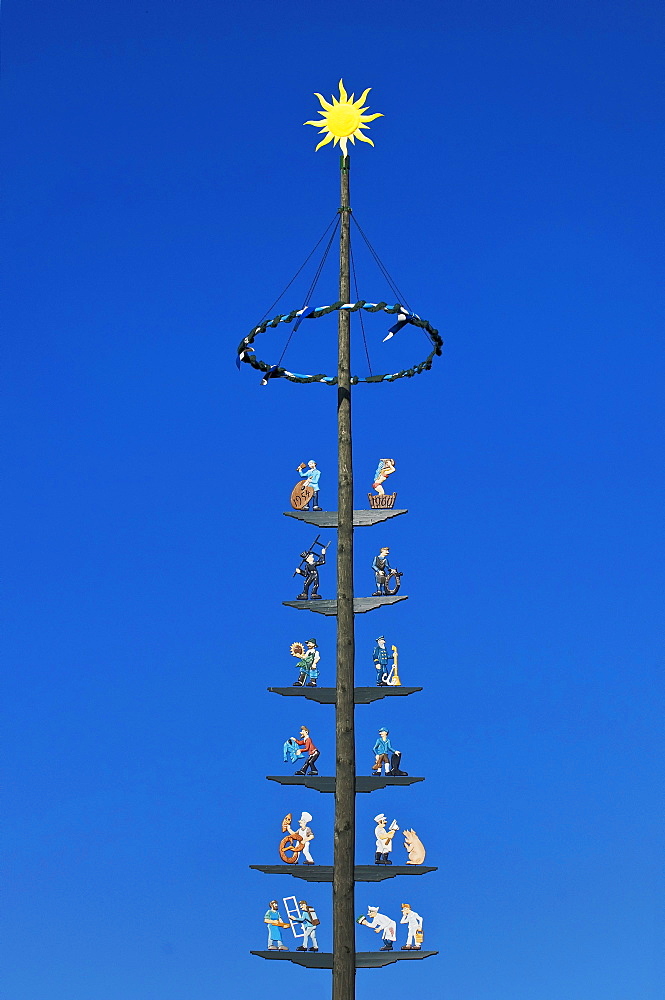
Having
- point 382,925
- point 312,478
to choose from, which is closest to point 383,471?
point 312,478

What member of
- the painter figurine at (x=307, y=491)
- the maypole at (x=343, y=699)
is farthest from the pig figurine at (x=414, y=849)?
the painter figurine at (x=307, y=491)

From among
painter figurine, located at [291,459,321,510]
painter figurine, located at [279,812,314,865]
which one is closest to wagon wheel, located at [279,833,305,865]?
painter figurine, located at [279,812,314,865]

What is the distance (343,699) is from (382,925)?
2921 mm

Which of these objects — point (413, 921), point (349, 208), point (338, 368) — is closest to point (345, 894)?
point (413, 921)

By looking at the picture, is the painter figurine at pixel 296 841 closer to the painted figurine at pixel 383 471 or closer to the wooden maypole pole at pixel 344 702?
the wooden maypole pole at pixel 344 702

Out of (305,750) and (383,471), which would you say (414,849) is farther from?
(383,471)

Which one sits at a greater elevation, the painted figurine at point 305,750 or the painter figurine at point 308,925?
the painted figurine at point 305,750

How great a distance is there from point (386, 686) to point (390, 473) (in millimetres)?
3037

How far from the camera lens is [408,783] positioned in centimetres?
1733

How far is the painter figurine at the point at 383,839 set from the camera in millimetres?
17172

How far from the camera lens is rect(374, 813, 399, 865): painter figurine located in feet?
56.3

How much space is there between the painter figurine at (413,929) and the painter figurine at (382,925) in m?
0.18

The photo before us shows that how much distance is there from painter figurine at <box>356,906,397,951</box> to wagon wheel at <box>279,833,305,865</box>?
3.79 feet

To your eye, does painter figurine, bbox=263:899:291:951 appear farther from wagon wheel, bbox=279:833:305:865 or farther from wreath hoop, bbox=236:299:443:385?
wreath hoop, bbox=236:299:443:385
